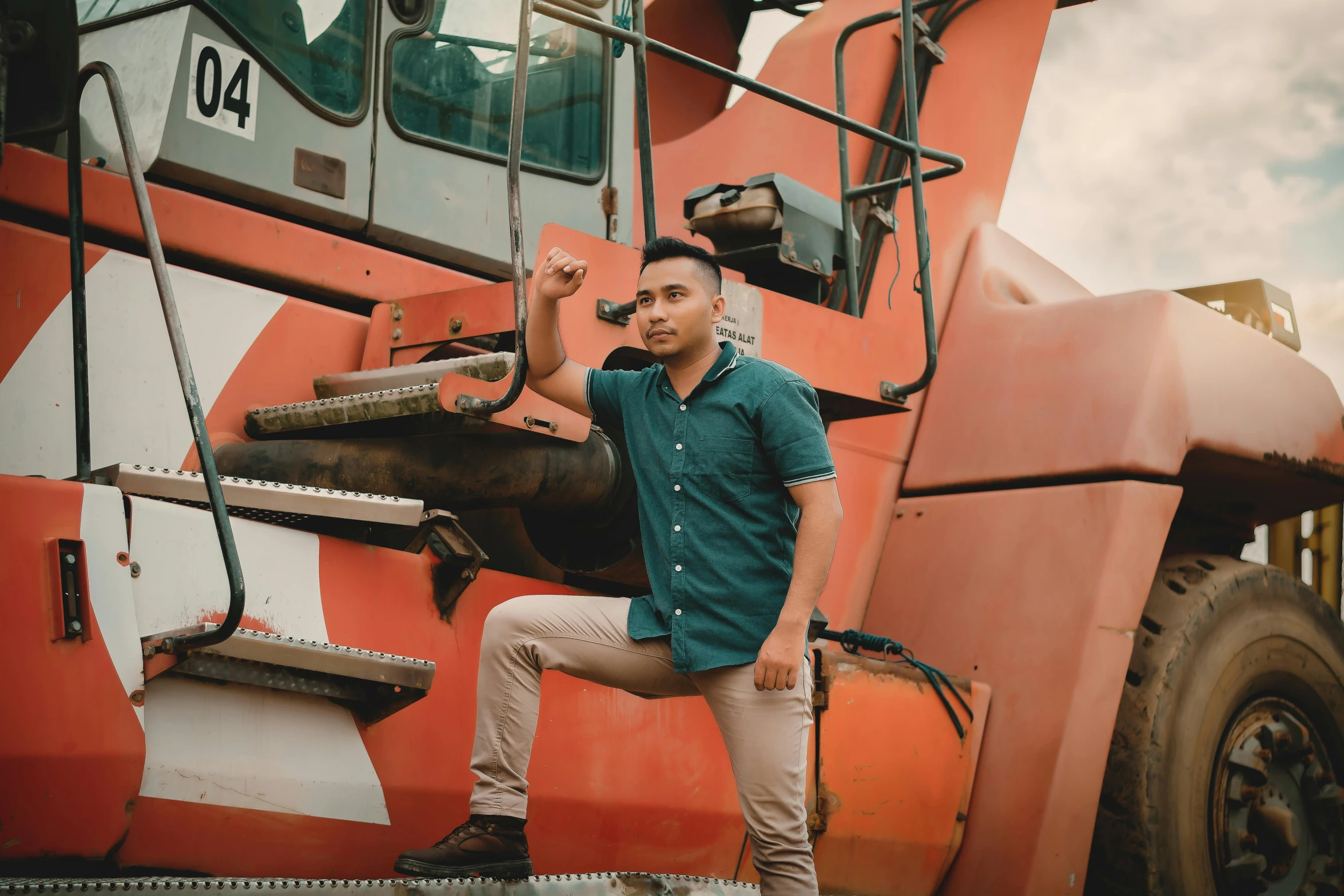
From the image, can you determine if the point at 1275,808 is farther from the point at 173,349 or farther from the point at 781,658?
the point at 173,349

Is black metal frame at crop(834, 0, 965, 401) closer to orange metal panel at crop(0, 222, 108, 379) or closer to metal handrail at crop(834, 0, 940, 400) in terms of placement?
metal handrail at crop(834, 0, 940, 400)

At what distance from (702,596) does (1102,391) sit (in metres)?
1.91

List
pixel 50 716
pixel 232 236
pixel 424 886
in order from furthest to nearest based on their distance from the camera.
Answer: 1. pixel 232 236
2. pixel 424 886
3. pixel 50 716

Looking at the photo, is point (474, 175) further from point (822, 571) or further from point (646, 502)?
point (822, 571)

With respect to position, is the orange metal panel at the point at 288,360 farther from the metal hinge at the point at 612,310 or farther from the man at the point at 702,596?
the man at the point at 702,596

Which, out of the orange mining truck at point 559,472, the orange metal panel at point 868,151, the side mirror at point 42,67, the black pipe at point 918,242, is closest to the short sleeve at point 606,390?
the orange mining truck at point 559,472

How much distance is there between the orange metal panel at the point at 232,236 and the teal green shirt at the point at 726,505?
115 cm

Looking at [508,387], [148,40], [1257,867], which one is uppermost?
[148,40]

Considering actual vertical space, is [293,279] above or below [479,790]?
above

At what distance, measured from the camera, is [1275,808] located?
12.3ft

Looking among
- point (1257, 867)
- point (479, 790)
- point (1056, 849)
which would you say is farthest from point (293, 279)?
point (1257, 867)

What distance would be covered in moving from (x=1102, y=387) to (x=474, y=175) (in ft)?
6.22

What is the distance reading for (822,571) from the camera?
6.91 ft

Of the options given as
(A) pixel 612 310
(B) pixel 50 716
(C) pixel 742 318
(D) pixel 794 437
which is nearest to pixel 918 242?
(C) pixel 742 318
